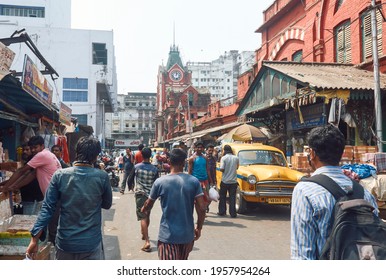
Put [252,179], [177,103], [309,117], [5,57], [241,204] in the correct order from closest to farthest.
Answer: [5,57] < [252,179] < [241,204] < [309,117] < [177,103]

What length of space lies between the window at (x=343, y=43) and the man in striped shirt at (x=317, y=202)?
14599mm

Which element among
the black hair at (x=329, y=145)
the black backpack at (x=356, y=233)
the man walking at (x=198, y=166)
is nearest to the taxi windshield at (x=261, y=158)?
the man walking at (x=198, y=166)

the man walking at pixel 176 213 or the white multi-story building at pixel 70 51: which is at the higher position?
the white multi-story building at pixel 70 51

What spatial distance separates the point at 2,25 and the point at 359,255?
158 feet

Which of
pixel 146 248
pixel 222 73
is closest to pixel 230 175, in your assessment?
pixel 146 248

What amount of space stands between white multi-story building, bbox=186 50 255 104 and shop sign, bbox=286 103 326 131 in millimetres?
80534

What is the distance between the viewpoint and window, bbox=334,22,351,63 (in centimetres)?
1538

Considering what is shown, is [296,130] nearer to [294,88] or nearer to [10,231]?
[294,88]

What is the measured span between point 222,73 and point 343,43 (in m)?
94.8

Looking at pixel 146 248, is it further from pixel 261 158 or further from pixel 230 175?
pixel 261 158

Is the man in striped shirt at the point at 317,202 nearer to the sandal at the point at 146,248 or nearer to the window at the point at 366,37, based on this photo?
the sandal at the point at 146,248

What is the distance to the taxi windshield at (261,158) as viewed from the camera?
10.4 meters

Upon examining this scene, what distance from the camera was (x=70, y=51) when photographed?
45625mm
